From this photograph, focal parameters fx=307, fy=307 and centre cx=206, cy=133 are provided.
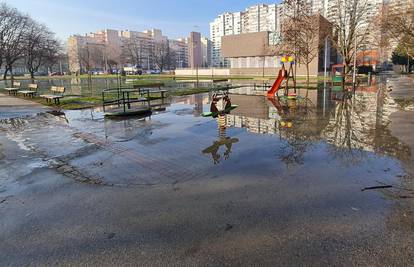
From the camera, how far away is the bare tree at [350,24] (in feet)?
119

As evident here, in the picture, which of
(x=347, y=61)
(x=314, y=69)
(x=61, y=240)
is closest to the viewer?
(x=61, y=240)

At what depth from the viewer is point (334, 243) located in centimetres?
367

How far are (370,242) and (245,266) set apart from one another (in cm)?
160

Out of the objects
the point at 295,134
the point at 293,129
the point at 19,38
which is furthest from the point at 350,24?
the point at 19,38

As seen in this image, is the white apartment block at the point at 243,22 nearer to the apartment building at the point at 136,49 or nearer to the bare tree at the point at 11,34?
the apartment building at the point at 136,49

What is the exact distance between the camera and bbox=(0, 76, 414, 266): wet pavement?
3.58 metres

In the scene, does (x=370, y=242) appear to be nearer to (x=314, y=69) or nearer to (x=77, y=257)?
(x=77, y=257)

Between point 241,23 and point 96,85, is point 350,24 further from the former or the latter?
point 241,23

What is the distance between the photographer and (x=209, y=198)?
499cm

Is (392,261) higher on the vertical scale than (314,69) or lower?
lower

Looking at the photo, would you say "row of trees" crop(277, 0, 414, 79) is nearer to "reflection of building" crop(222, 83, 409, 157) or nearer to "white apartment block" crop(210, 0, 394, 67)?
"reflection of building" crop(222, 83, 409, 157)

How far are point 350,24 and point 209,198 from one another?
126 feet

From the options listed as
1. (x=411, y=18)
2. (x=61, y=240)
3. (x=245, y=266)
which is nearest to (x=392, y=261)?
(x=245, y=266)

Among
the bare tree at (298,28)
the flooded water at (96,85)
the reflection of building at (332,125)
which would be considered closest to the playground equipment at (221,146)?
the reflection of building at (332,125)
